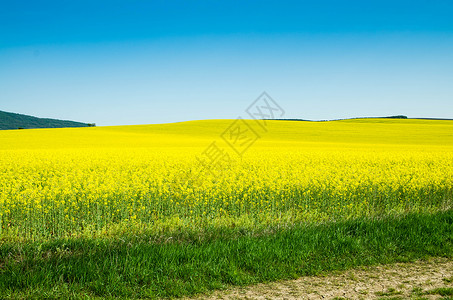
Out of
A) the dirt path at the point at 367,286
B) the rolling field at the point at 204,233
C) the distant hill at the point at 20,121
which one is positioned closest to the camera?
the dirt path at the point at 367,286

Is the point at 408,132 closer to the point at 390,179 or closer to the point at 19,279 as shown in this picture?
the point at 390,179

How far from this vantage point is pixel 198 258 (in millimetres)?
5004

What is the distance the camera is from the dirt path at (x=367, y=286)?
421cm

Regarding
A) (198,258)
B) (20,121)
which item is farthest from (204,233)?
(20,121)

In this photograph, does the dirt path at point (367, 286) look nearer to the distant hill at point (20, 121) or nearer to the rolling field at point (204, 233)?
the rolling field at point (204, 233)

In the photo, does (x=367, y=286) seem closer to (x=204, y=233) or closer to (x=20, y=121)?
(x=204, y=233)

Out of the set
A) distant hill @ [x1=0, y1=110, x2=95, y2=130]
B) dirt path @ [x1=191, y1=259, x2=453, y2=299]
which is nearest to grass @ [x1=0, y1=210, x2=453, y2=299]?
dirt path @ [x1=191, y1=259, x2=453, y2=299]

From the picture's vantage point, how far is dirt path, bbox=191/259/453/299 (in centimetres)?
421

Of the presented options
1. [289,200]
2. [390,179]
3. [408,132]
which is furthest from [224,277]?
[408,132]

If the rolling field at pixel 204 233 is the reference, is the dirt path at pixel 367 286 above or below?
below

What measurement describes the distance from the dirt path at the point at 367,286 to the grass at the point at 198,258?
168mm

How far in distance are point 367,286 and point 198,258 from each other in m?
2.56

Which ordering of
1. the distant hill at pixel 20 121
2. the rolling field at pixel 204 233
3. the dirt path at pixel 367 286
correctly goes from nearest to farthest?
the dirt path at pixel 367 286, the rolling field at pixel 204 233, the distant hill at pixel 20 121

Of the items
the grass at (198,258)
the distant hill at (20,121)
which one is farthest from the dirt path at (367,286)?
the distant hill at (20,121)
